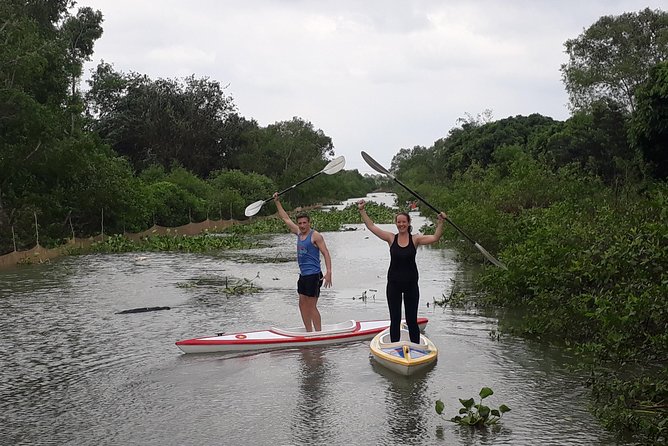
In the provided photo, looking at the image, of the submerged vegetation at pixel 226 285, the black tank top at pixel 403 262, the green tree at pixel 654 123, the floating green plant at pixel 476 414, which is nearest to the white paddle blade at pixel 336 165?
the black tank top at pixel 403 262

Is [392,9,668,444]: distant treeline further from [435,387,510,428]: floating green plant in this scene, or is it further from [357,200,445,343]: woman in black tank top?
[357,200,445,343]: woman in black tank top

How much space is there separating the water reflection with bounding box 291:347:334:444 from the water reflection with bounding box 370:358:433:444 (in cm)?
62

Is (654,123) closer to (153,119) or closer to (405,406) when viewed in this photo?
(405,406)

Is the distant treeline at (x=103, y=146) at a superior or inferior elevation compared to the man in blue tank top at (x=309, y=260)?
superior

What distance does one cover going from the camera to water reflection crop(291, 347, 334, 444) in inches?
273

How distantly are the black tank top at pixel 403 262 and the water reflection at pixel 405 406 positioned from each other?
3.94ft

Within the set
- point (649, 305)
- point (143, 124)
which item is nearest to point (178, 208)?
point (143, 124)

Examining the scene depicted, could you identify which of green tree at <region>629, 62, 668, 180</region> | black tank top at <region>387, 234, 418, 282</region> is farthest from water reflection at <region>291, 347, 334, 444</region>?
green tree at <region>629, 62, 668, 180</region>

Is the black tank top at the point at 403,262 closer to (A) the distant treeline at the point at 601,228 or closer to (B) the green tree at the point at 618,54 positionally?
(A) the distant treeline at the point at 601,228

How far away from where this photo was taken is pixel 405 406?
7762mm

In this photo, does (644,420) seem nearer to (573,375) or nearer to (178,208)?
(573,375)

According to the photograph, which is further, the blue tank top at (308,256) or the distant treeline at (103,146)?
the distant treeline at (103,146)

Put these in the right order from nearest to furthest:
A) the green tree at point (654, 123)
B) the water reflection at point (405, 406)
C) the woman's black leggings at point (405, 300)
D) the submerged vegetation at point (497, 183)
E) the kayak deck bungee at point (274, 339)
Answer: the water reflection at point (405, 406) → the submerged vegetation at point (497, 183) → the woman's black leggings at point (405, 300) → the kayak deck bungee at point (274, 339) → the green tree at point (654, 123)

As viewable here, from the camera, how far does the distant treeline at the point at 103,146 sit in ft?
91.8
